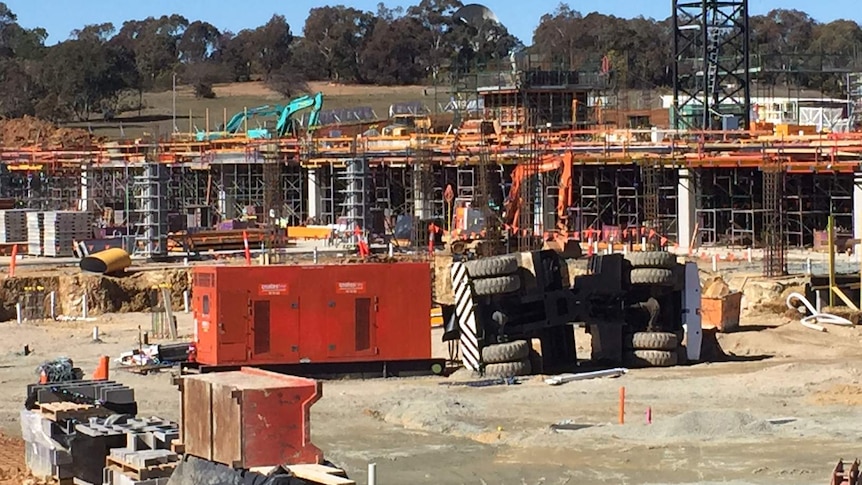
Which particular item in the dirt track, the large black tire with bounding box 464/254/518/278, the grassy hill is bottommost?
the dirt track

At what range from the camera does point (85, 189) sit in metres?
69.2

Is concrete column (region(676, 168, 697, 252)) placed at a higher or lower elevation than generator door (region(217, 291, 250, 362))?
higher

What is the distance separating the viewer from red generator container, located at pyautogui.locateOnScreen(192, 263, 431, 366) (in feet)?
88.3

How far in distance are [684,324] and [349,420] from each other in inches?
324

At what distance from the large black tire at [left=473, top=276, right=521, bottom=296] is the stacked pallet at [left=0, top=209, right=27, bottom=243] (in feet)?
96.7

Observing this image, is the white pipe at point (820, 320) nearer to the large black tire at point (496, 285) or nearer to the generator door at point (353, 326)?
the large black tire at point (496, 285)

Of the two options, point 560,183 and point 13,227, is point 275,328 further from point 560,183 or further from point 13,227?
point 13,227

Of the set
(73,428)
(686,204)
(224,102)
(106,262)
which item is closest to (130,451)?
(73,428)

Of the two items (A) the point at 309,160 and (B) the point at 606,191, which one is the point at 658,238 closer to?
(B) the point at 606,191

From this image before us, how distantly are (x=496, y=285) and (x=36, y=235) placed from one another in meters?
27.2

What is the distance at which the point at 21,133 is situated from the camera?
320 ft

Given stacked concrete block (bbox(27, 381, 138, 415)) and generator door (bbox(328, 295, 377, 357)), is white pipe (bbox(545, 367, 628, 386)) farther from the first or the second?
stacked concrete block (bbox(27, 381, 138, 415))

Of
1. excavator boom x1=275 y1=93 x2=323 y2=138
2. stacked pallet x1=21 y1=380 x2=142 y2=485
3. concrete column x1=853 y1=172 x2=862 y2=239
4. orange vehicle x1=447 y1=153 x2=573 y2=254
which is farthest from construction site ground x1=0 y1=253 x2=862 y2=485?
excavator boom x1=275 y1=93 x2=323 y2=138

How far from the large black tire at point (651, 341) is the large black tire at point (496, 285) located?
2.67 meters
